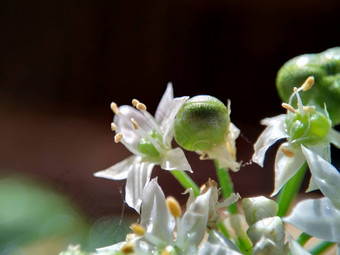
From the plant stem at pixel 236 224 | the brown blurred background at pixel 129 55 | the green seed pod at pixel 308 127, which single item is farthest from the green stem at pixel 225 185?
the brown blurred background at pixel 129 55

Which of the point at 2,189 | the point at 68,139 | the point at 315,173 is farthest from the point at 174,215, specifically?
the point at 68,139

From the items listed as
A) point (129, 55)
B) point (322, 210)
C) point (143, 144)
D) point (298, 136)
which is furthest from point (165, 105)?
point (129, 55)

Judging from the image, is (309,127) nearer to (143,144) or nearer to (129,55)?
(143,144)

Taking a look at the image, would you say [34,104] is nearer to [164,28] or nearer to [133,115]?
[164,28]

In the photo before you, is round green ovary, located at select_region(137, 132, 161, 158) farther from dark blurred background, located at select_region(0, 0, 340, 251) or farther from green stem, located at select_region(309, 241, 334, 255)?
dark blurred background, located at select_region(0, 0, 340, 251)

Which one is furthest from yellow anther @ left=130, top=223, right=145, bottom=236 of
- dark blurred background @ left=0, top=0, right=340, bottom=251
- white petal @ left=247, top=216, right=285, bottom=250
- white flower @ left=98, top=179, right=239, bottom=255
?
dark blurred background @ left=0, top=0, right=340, bottom=251

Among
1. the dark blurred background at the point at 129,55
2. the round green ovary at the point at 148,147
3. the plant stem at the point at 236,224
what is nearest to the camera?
the plant stem at the point at 236,224

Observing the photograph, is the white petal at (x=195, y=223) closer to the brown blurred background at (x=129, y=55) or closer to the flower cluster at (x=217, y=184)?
the flower cluster at (x=217, y=184)
